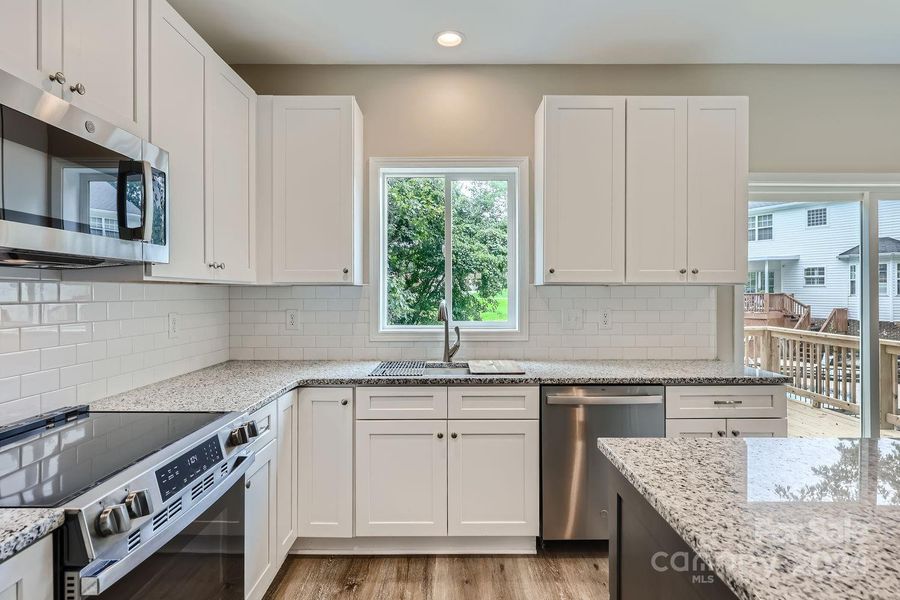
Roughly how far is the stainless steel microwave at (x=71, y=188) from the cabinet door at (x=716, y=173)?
254 centimetres

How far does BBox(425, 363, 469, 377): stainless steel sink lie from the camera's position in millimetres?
2504

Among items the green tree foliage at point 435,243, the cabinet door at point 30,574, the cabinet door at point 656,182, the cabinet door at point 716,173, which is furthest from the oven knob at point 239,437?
the cabinet door at point 716,173

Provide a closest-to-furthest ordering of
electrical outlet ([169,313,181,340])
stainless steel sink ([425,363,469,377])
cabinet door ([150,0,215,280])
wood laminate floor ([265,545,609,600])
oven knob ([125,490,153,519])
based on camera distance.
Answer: oven knob ([125,490,153,519]) < cabinet door ([150,0,215,280]) < wood laminate floor ([265,545,609,600]) < electrical outlet ([169,313,181,340]) < stainless steel sink ([425,363,469,377])

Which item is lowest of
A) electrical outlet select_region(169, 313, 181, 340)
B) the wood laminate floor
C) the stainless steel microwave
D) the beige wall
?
the wood laminate floor

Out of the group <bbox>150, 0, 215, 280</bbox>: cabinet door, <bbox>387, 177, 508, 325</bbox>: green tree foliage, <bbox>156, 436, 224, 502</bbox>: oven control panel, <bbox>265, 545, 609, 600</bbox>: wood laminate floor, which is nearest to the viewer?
<bbox>156, 436, 224, 502</bbox>: oven control panel

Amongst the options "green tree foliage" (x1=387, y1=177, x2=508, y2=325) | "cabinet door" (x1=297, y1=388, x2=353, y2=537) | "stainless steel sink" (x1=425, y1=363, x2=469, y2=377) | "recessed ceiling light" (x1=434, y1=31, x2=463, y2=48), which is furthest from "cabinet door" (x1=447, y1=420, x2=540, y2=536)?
"recessed ceiling light" (x1=434, y1=31, x2=463, y2=48)

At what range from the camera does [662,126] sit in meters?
2.55

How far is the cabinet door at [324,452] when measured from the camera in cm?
228

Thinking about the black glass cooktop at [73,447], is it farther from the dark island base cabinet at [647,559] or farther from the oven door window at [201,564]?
the dark island base cabinet at [647,559]

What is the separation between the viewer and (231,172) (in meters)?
2.25

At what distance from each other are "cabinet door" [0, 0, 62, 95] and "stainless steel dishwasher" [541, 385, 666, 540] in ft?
7.04

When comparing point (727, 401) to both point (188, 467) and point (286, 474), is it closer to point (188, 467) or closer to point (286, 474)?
point (286, 474)

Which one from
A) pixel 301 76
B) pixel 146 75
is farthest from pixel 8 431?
pixel 301 76

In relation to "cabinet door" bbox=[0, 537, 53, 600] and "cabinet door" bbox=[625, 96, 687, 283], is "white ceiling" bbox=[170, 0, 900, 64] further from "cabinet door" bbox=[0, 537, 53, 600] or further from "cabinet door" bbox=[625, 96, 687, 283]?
"cabinet door" bbox=[0, 537, 53, 600]
